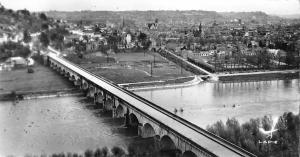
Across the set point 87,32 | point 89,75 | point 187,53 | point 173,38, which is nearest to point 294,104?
point 89,75

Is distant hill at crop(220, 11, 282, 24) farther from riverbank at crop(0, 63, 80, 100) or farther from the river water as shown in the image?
riverbank at crop(0, 63, 80, 100)

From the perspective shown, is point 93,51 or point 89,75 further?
point 93,51

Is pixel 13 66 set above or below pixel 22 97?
above

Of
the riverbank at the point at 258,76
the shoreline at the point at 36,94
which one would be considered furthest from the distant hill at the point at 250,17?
the shoreline at the point at 36,94

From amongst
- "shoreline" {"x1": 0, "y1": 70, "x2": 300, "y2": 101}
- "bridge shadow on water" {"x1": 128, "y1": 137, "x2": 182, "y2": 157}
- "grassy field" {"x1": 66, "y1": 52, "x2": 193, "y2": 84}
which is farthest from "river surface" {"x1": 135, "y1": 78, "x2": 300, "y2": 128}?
"grassy field" {"x1": 66, "y1": 52, "x2": 193, "y2": 84}

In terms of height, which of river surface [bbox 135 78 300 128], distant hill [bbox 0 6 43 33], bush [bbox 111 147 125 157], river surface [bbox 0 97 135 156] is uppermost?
distant hill [bbox 0 6 43 33]

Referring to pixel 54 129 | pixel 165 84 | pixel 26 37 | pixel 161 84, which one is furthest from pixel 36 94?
pixel 165 84

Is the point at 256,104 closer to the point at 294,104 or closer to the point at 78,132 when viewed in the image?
the point at 294,104
